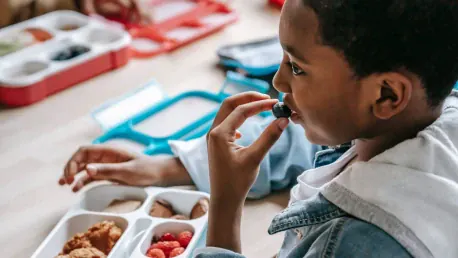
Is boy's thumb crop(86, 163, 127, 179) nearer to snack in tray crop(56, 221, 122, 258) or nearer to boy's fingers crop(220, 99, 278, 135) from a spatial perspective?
snack in tray crop(56, 221, 122, 258)

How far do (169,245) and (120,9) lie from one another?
819 millimetres

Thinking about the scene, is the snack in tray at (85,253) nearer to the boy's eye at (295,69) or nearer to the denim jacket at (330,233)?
the denim jacket at (330,233)

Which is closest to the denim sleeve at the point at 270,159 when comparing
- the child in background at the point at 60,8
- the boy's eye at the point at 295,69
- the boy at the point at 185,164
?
the boy at the point at 185,164

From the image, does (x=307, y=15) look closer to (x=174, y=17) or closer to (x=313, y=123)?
(x=313, y=123)

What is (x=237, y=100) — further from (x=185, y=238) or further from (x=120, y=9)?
(x=120, y=9)

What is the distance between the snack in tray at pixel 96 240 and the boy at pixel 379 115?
0.31 m

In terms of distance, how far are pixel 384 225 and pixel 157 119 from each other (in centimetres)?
70


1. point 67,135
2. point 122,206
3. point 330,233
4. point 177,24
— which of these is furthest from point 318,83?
point 177,24

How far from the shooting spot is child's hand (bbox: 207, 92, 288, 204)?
2.27ft

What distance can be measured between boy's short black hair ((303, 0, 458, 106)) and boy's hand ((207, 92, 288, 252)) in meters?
0.17

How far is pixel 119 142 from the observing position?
1131mm

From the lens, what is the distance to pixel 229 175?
70cm

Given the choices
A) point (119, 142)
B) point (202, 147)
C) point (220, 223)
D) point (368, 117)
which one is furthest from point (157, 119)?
point (368, 117)

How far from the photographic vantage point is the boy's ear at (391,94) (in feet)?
1.83
